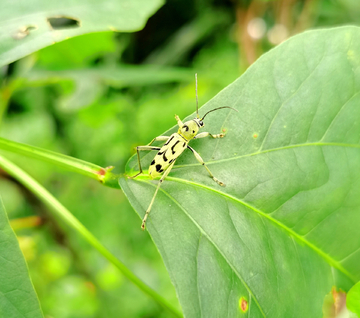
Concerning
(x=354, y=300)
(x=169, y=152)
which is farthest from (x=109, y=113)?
(x=354, y=300)

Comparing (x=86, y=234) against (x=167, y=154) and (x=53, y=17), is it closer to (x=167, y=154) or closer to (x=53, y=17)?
(x=167, y=154)

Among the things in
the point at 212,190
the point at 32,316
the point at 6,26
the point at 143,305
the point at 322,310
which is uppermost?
the point at 6,26

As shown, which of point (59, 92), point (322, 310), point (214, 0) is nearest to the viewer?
point (322, 310)

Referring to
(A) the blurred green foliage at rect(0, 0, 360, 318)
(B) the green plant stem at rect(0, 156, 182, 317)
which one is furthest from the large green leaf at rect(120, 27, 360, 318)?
(A) the blurred green foliage at rect(0, 0, 360, 318)

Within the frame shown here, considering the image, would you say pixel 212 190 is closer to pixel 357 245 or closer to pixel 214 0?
pixel 357 245

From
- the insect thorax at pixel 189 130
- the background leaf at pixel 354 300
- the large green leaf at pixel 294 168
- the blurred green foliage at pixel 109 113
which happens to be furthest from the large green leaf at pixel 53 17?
the background leaf at pixel 354 300

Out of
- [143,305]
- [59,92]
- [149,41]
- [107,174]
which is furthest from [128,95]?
[107,174]
